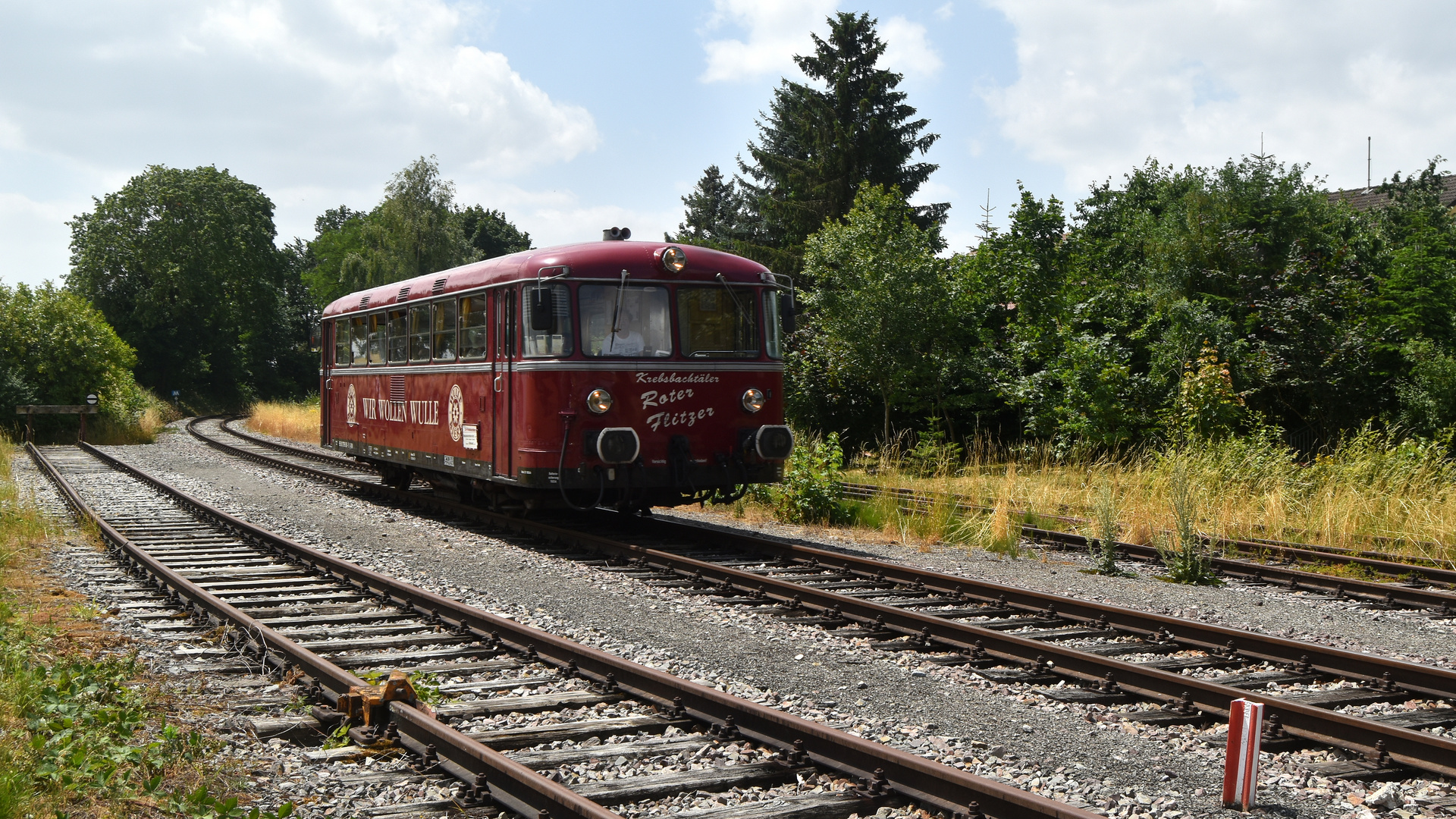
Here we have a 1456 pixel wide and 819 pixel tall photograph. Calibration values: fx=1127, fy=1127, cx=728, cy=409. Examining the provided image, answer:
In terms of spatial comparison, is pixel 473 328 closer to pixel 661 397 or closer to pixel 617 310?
pixel 617 310

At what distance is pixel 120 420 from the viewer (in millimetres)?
33062

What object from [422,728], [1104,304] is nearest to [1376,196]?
[1104,304]

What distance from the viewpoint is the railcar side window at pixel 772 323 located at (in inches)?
483

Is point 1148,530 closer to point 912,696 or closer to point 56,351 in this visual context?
point 912,696

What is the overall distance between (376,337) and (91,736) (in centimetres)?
1169

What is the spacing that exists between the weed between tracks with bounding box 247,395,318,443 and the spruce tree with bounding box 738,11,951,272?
15.6 metres

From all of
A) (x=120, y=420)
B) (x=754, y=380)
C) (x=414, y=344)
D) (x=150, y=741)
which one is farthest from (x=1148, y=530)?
(x=120, y=420)

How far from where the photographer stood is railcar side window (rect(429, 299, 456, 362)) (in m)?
13.3

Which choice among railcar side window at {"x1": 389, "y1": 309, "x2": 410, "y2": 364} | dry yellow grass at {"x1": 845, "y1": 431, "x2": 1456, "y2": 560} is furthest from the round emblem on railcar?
dry yellow grass at {"x1": 845, "y1": 431, "x2": 1456, "y2": 560}

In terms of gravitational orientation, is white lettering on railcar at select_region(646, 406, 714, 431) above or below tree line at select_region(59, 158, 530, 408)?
below

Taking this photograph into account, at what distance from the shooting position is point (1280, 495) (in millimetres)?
13000

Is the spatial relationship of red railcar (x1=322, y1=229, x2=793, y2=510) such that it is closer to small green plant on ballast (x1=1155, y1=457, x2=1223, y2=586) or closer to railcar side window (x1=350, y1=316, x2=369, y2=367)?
railcar side window (x1=350, y1=316, x2=369, y2=367)

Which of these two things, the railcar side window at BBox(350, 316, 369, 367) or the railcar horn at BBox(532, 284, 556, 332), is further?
the railcar side window at BBox(350, 316, 369, 367)

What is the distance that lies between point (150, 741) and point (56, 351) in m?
32.9
